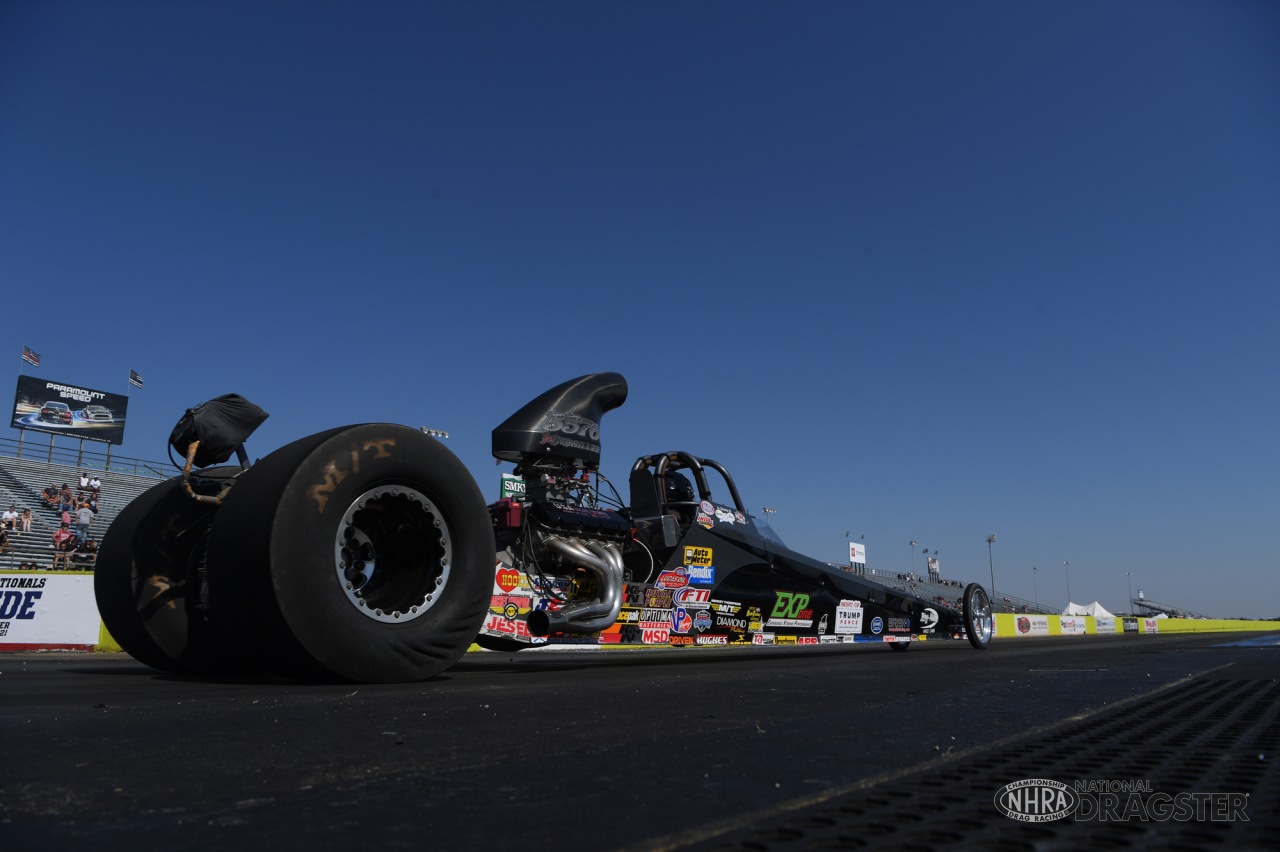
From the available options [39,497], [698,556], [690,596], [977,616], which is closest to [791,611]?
[698,556]

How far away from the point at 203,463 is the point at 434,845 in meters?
4.60

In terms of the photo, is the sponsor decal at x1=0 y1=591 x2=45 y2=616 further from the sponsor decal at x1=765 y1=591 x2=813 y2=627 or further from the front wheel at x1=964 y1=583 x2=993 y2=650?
the front wheel at x1=964 y1=583 x2=993 y2=650

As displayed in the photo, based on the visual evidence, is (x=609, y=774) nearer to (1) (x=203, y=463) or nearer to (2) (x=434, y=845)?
(2) (x=434, y=845)

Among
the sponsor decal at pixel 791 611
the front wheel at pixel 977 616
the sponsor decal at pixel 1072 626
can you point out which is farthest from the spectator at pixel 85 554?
the sponsor decal at pixel 1072 626

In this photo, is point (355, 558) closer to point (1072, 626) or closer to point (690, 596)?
point (690, 596)

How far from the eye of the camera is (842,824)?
1.48 metres

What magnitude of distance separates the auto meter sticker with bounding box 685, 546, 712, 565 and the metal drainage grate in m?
5.63

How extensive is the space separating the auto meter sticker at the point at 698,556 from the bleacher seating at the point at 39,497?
15.6 metres

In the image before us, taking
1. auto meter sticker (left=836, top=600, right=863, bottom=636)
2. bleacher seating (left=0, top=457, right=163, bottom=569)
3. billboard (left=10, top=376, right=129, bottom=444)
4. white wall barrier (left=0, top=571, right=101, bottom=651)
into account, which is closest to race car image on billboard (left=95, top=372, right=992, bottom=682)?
auto meter sticker (left=836, top=600, right=863, bottom=636)

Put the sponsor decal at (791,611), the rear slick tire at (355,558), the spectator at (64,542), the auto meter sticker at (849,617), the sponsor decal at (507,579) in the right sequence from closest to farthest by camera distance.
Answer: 1. the rear slick tire at (355,558)
2. the sponsor decal at (507,579)
3. the sponsor decal at (791,611)
4. the auto meter sticker at (849,617)
5. the spectator at (64,542)

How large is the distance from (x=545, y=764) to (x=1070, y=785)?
49.1 inches

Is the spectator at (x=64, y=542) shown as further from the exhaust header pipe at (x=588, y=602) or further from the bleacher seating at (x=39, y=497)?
the exhaust header pipe at (x=588, y=602)

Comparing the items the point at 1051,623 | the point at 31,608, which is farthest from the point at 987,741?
the point at 1051,623

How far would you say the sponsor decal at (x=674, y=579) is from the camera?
27.0ft
